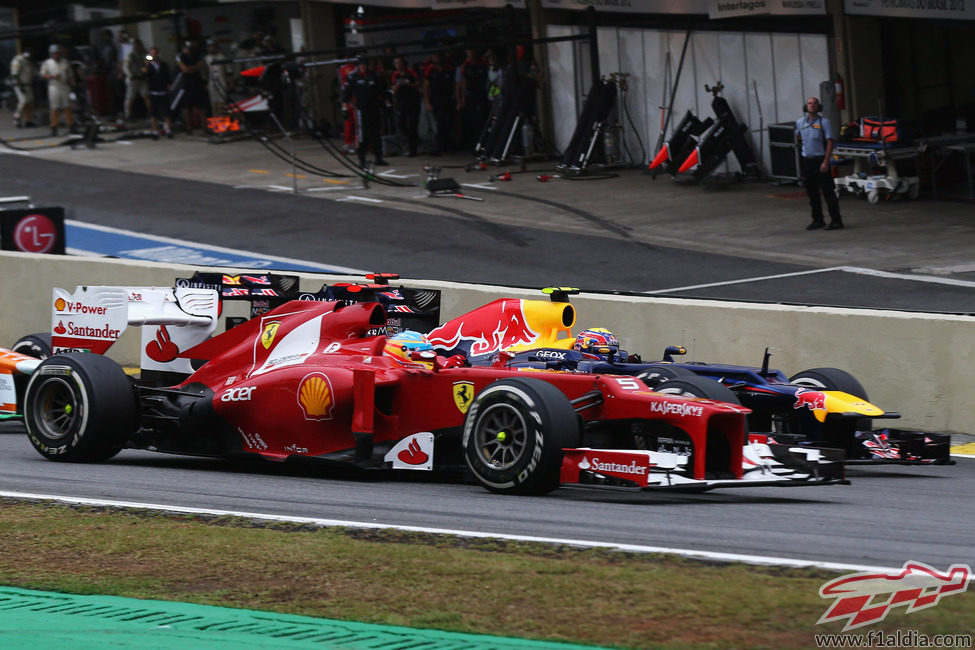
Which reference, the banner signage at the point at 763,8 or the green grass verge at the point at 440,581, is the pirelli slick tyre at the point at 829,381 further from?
the banner signage at the point at 763,8

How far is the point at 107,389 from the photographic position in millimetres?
10227

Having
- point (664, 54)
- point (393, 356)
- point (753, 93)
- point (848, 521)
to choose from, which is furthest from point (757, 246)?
point (848, 521)

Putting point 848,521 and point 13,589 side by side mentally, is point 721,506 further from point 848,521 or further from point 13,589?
point 13,589

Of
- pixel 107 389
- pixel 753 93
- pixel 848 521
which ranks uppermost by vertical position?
pixel 753 93

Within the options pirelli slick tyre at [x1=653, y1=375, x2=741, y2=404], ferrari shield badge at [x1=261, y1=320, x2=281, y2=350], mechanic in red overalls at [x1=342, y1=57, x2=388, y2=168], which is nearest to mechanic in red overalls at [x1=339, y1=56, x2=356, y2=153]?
mechanic in red overalls at [x1=342, y1=57, x2=388, y2=168]

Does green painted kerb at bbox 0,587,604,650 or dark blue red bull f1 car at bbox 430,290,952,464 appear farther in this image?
dark blue red bull f1 car at bbox 430,290,952,464

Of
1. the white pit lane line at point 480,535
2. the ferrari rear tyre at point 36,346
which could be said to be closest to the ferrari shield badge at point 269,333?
the white pit lane line at point 480,535

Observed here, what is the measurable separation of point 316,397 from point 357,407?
46 cm

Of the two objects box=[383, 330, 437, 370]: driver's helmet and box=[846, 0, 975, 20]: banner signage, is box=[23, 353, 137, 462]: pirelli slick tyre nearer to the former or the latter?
box=[383, 330, 437, 370]: driver's helmet

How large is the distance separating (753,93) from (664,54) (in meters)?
2.26

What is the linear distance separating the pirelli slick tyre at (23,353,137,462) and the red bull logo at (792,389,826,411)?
4588 millimetres

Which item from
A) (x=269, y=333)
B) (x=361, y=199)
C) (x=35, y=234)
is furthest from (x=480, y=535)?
(x=361, y=199)

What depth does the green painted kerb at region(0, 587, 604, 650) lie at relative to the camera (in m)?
5.97

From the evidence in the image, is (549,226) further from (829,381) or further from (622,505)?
(622,505)
